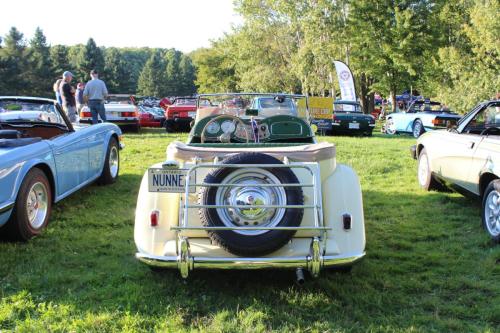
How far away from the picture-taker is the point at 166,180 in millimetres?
3459

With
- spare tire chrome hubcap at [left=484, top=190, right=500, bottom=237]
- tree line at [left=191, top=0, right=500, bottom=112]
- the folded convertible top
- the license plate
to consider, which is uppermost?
tree line at [left=191, top=0, right=500, bottom=112]

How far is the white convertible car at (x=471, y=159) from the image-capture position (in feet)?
16.1

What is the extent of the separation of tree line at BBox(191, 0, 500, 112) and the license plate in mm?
18726

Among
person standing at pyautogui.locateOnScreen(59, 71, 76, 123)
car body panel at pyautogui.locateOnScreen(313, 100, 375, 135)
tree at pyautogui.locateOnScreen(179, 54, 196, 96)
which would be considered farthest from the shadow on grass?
tree at pyautogui.locateOnScreen(179, 54, 196, 96)

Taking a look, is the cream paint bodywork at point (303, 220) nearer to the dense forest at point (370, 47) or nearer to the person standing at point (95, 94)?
the person standing at point (95, 94)

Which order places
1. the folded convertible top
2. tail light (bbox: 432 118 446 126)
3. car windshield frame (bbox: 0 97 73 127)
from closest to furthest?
the folded convertible top < car windshield frame (bbox: 0 97 73 127) < tail light (bbox: 432 118 446 126)

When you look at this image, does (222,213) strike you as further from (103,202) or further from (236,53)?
(236,53)

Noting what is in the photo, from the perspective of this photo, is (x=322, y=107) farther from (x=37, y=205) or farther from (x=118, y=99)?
(x=37, y=205)

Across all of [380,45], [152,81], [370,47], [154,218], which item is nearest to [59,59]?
[152,81]

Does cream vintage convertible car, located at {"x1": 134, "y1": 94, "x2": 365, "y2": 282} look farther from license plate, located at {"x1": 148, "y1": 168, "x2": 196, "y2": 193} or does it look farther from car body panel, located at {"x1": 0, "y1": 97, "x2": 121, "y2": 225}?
car body panel, located at {"x1": 0, "y1": 97, "x2": 121, "y2": 225}

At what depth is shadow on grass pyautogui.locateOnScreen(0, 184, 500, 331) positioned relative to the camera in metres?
3.23

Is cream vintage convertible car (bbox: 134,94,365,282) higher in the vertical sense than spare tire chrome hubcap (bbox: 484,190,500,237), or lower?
higher

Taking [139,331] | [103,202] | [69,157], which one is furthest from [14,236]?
[139,331]

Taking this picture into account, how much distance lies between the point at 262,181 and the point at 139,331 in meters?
1.27
